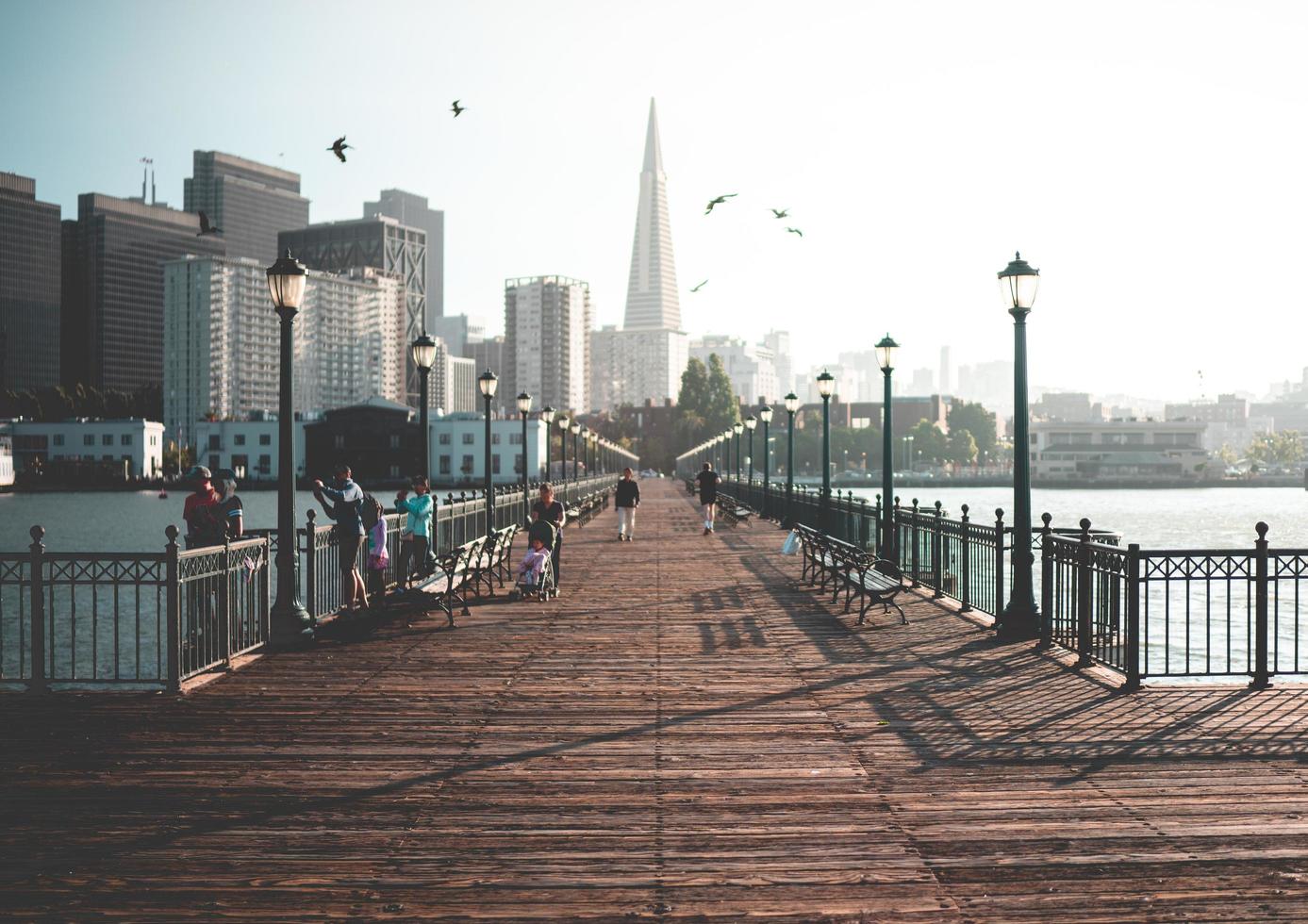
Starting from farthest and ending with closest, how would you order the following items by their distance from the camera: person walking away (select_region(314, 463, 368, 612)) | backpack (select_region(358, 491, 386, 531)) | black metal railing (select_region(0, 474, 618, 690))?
backpack (select_region(358, 491, 386, 531)) → person walking away (select_region(314, 463, 368, 612)) → black metal railing (select_region(0, 474, 618, 690))

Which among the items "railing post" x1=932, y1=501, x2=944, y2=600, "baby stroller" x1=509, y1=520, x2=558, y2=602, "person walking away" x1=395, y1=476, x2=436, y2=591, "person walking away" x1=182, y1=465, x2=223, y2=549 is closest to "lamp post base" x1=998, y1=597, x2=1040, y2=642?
"railing post" x1=932, y1=501, x2=944, y2=600

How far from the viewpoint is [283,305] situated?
12.8 metres

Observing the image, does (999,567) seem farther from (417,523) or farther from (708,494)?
(708,494)

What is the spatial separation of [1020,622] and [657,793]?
7375 millimetres

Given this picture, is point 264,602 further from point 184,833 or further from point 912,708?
point 912,708

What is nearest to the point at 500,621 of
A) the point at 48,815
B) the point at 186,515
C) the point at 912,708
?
the point at 186,515

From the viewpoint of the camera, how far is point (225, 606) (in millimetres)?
10719

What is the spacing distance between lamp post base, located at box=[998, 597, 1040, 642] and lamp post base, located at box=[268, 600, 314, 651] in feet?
27.2

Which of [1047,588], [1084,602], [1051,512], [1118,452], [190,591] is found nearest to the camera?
[190,591]

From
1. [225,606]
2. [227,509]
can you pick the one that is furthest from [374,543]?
[225,606]

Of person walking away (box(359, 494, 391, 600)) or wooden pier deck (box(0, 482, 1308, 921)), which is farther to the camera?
person walking away (box(359, 494, 391, 600))

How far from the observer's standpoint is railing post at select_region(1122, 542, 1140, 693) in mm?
9211

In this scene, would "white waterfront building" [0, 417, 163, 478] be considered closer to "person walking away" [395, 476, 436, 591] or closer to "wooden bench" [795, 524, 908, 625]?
"person walking away" [395, 476, 436, 591]

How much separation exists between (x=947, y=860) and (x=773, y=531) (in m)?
26.5
